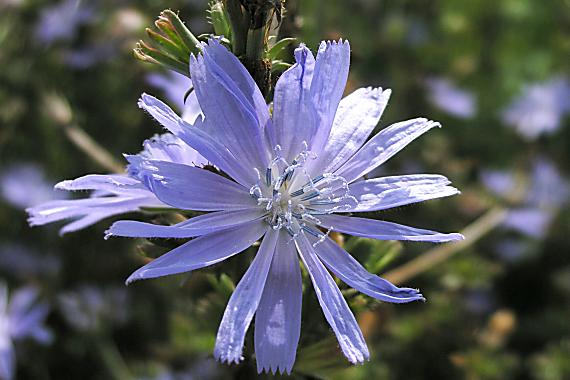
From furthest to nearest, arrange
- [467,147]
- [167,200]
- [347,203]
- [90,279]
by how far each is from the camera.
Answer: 1. [467,147]
2. [90,279]
3. [347,203]
4. [167,200]

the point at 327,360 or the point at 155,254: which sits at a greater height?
the point at 155,254

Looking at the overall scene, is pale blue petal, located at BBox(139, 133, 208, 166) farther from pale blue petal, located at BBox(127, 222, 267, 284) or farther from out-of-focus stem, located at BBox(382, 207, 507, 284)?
out-of-focus stem, located at BBox(382, 207, 507, 284)

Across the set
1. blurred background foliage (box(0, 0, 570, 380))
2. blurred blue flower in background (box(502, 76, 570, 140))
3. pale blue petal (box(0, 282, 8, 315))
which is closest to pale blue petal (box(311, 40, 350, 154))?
blurred background foliage (box(0, 0, 570, 380))

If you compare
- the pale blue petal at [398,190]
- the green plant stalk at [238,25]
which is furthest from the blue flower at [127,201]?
the pale blue petal at [398,190]

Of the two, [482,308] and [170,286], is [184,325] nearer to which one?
[170,286]

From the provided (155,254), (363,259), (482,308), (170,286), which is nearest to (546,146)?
(482,308)

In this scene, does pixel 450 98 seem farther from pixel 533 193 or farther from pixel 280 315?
pixel 280 315
